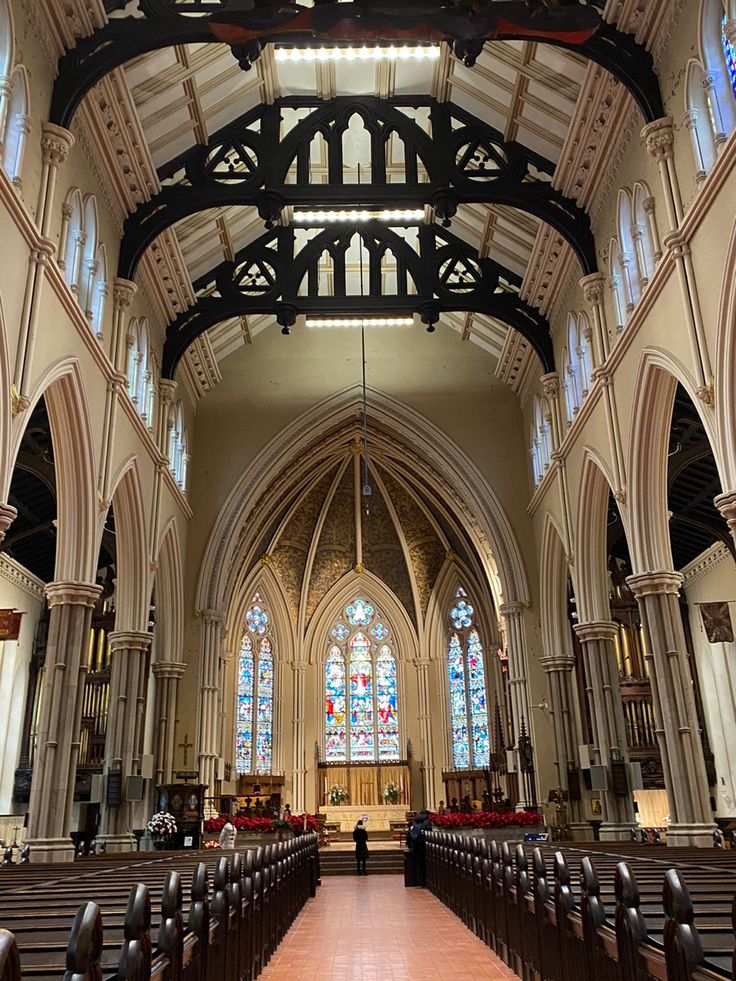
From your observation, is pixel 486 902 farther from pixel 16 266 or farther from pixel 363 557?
pixel 363 557

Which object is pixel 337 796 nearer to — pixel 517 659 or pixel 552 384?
pixel 517 659

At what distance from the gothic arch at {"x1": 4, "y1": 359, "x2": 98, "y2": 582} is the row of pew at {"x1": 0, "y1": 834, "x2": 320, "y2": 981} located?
14.7 ft

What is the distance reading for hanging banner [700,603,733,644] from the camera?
14742 mm

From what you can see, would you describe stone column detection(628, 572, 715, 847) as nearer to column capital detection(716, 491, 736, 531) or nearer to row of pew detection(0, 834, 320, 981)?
column capital detection(716, 491, 736, 531)

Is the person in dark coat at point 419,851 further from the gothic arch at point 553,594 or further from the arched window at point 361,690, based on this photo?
the arched window at point 361,690

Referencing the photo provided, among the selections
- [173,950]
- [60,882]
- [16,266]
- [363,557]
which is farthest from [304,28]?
[363,557]

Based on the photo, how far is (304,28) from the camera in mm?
10008

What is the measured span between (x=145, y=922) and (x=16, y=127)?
9822mm

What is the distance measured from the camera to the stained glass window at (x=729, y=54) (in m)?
9.35

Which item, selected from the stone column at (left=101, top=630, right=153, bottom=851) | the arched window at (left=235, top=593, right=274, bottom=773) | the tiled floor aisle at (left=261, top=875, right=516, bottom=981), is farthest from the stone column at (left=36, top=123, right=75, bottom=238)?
the arched window at (left=235, top=593, right=274, bottom=773)

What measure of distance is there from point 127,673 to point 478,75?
39.6 feet

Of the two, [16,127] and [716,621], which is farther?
[716,621]

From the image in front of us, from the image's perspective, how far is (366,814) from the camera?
2794 centimetres

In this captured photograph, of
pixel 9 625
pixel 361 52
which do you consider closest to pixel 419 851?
pixel 9 625
